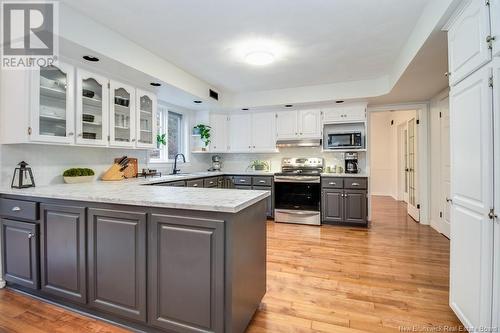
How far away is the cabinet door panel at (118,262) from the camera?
65.1 inches

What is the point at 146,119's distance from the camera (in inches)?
137

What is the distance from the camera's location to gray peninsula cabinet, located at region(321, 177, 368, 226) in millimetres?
4250

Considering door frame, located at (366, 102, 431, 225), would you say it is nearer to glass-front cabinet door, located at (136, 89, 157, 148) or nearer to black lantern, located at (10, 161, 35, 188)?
glass-front cabinet door, located at (136, 89, 157, 148)

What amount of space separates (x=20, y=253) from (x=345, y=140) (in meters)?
4.66

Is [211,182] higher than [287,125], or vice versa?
[287,125]

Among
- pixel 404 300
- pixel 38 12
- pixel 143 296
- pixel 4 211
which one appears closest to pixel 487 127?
pixel 404 300

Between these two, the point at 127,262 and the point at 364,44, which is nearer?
the point at 127,262

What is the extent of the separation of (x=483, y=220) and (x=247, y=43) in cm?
264

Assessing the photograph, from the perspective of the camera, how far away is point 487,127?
1.38 meters

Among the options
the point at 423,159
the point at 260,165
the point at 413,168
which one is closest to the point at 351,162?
the point at 423,159

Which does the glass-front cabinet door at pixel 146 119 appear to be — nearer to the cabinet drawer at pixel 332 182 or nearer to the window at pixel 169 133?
the window at pixel 169 133

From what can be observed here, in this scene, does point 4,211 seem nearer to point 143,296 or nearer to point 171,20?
point 143,296

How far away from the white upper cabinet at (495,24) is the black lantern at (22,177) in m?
3.59

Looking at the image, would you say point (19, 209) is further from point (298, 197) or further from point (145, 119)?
point (298, 197)
